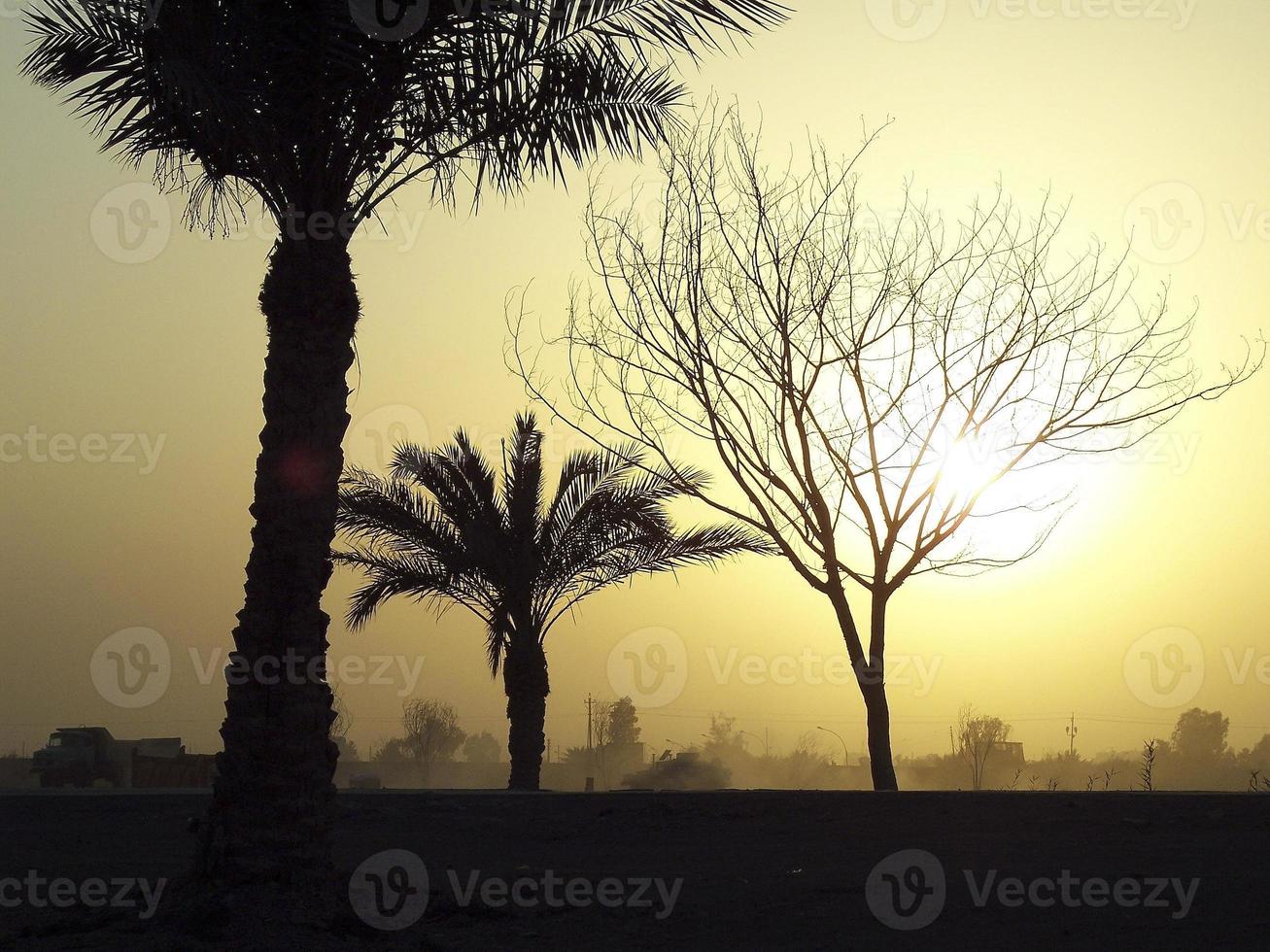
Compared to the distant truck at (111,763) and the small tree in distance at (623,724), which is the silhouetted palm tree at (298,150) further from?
the small tree in distance at (623,724)

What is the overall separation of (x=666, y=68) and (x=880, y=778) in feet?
28.3

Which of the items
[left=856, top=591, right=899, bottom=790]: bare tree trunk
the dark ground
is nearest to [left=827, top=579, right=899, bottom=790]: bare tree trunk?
[left=856, top=591, right=899, bottom=790]: bare tree trunk

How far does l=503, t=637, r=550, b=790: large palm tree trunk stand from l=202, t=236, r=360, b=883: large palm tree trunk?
12.4 meters

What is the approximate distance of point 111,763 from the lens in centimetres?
2942

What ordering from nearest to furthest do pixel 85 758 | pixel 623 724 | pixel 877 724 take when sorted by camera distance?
pixel 877 724
pixel 85 758
pixel 623 724

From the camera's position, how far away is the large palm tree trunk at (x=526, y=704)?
2009 cm

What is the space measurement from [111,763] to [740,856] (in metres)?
24.9

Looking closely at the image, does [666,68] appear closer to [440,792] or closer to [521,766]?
[440,792]

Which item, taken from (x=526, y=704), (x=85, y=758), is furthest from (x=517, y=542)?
(x=85, y=758)

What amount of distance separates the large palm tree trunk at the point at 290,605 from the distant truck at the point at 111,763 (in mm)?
16102

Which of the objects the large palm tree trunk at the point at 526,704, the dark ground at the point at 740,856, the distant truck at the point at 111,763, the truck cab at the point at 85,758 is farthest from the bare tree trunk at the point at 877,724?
the truck cab at the point at 85,758

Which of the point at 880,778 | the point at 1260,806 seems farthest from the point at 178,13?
the point at 880,778

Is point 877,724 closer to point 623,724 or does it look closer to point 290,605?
point 290,605

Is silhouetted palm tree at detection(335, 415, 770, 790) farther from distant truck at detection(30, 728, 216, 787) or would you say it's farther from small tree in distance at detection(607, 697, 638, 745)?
small tree in distance at detection(607, 697, 638, 745)
